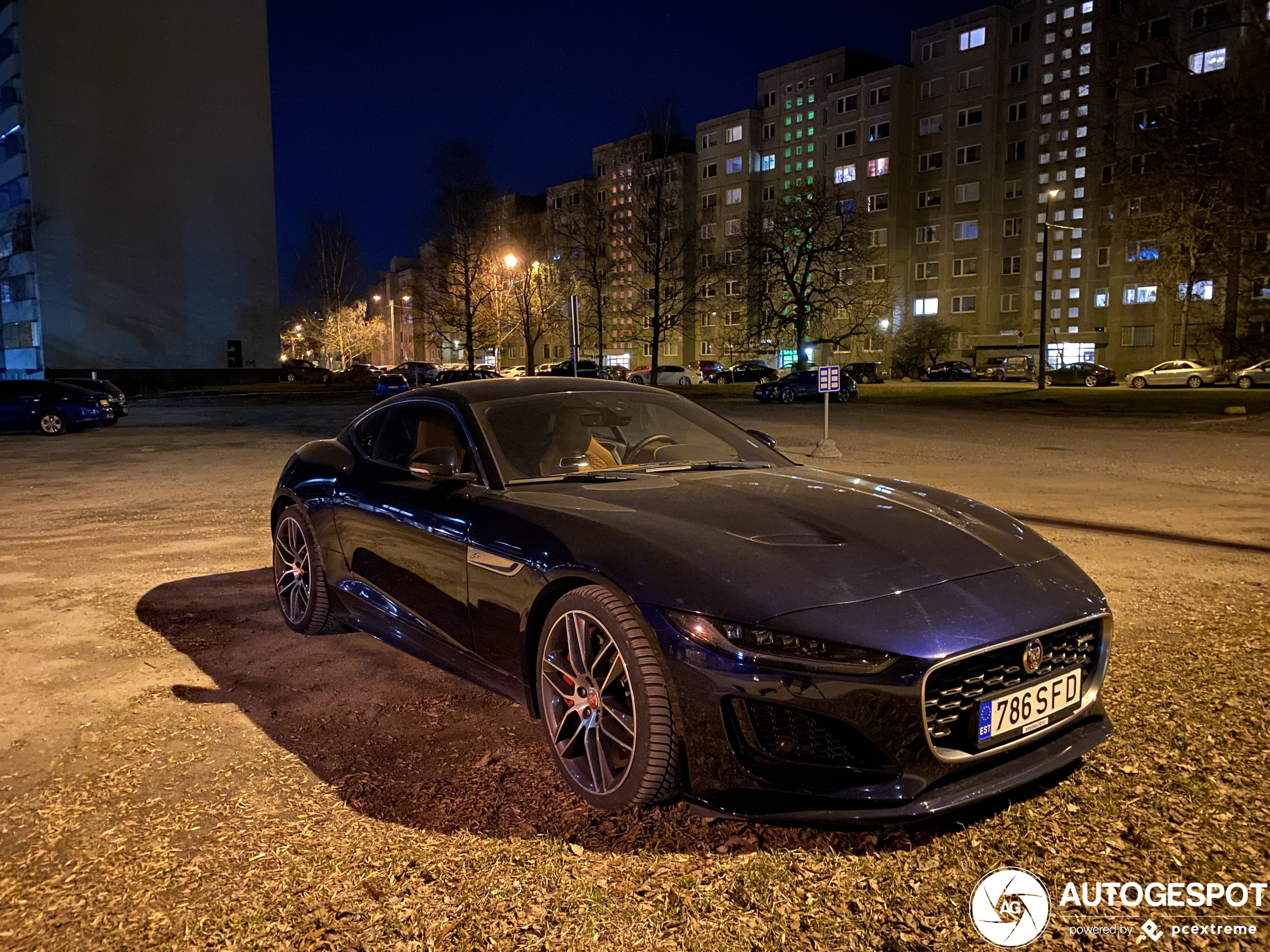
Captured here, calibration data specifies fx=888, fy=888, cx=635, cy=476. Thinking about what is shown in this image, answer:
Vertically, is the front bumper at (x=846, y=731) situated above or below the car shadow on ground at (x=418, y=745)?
above

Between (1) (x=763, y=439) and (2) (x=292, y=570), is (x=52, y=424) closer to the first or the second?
(2) (x=292, y=570)

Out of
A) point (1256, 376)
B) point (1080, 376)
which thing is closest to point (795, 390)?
point (1256, 376)

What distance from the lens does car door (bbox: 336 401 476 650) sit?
11.9 ft

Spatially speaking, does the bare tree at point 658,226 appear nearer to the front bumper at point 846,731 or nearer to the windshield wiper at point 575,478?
the windshield wiper at point 575,478

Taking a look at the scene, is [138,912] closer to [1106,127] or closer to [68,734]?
[68,734]

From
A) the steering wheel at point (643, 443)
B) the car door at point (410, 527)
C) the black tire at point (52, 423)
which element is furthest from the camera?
the black tire at point (52, 423)

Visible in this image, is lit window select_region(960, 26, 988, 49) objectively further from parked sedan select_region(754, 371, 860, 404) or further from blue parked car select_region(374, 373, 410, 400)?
blue parked car select_region(374, 373, 410, 400)

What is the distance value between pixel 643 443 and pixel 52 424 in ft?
68.4

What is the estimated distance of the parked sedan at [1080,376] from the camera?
5022cm

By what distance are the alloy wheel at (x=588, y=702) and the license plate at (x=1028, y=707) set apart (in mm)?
1059

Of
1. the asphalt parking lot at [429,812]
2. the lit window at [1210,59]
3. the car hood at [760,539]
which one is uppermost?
the lit window at [1210,59]

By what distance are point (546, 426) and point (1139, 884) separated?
2.81m

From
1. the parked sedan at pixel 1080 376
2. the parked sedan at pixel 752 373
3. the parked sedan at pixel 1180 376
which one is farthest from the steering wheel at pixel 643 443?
the parked sedan at pixel 1080 376

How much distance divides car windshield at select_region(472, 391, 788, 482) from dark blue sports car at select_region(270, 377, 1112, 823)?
20mm
